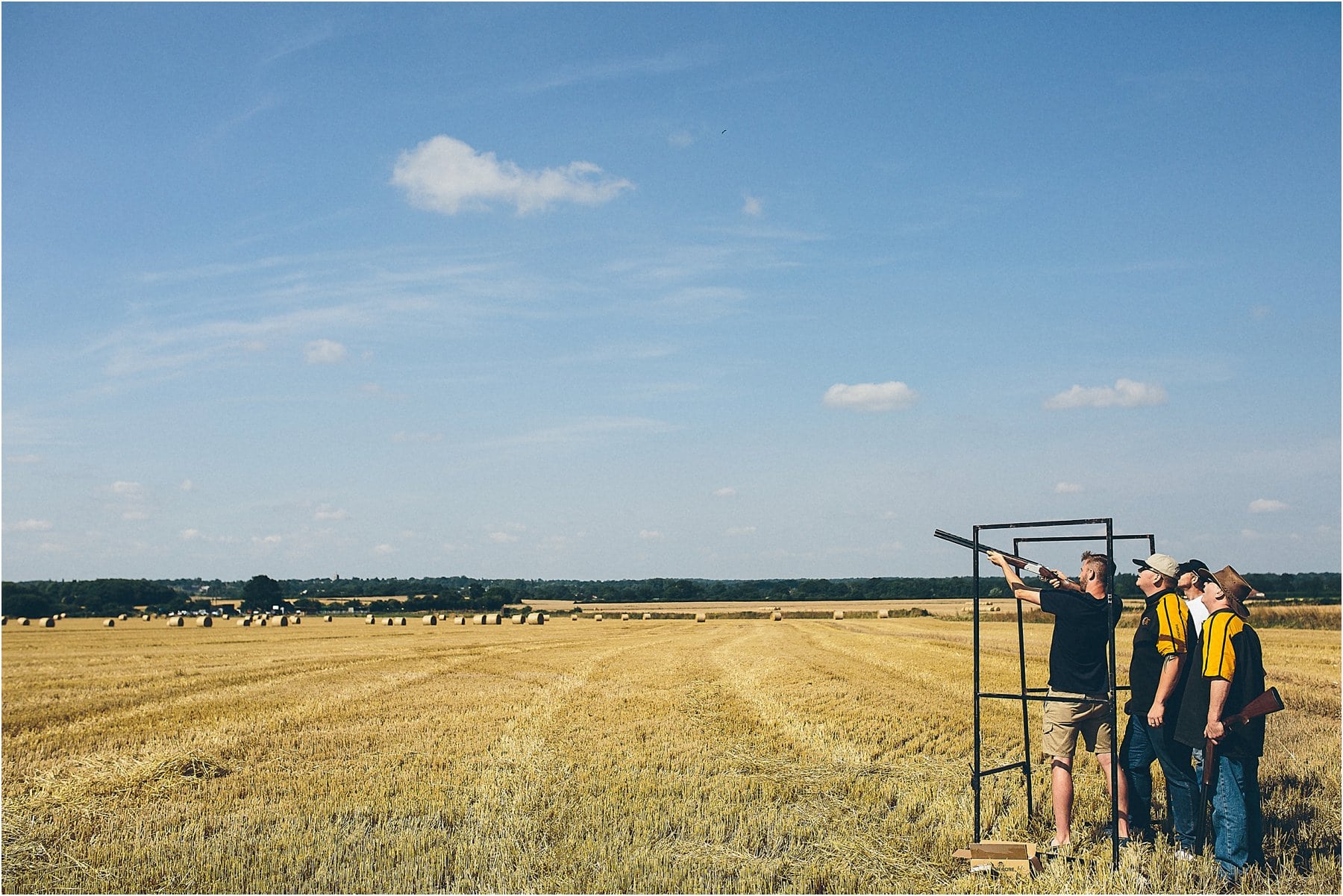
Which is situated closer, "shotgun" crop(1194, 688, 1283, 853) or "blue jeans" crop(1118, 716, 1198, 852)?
"shotgun" crop(1194, 688, 1283, 853)

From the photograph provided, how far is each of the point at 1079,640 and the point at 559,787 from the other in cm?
693

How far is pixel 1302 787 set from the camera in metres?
12.8

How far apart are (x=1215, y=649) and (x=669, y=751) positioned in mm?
8827

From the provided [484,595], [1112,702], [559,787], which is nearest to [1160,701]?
[1112,702]

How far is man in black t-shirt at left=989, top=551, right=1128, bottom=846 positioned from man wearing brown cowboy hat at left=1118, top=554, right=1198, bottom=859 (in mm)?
340

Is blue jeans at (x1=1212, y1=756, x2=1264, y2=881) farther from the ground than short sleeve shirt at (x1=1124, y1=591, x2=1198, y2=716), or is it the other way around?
short sleeve shirt at (x1=1124, y1=591, x2=1198, y2=716)

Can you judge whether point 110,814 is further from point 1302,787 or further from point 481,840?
point 1302,787

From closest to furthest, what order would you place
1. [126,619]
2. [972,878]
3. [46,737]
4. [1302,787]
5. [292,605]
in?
[972,878], [1302,787], [46,737], [126,619], [292,605]

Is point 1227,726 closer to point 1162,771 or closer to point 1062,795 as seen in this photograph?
point 1162,771

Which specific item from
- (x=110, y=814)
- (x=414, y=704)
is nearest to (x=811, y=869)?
(x=110, y=814)

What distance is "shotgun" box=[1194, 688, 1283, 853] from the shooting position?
28.1 feet

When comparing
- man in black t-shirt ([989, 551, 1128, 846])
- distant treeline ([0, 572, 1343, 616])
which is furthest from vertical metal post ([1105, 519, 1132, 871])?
distant treeline ([0, 572, 1343, 616])

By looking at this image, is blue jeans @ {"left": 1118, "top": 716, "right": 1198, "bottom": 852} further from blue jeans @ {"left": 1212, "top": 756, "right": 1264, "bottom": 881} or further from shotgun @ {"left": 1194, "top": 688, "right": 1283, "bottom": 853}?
blue jeans @ {"left": 1212, "top": 756, "right": 1264, "bottom": 881}

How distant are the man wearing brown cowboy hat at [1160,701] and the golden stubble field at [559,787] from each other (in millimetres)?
499
